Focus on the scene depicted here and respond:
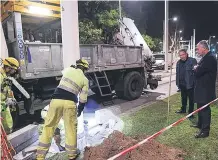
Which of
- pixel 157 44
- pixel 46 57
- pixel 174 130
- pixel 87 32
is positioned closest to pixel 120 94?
pixel 46 57

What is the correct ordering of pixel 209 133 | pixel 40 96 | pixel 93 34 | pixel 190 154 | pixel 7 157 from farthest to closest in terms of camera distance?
pixel 93 34 < pixel 40 96 < pixel 209 133 < pixel 190 154 < pixel 7 157

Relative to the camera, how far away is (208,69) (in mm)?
4238

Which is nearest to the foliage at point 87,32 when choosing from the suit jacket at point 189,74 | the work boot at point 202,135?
the suit jacket at point 189,74

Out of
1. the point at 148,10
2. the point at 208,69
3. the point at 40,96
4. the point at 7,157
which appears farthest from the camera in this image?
the point at 148,10

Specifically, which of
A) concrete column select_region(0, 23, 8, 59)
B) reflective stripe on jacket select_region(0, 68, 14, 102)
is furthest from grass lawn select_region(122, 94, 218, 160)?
concrete column select_region(0, 23, 8, 59)

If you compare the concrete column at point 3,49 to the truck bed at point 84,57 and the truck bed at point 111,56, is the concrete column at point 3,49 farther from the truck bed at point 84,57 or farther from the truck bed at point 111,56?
the truck bed at point 111,56

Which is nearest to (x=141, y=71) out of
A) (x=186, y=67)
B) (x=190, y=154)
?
(x=186, y=67)

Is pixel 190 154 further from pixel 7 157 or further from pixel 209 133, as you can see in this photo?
pixel 7 157

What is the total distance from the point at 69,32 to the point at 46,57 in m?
1.59

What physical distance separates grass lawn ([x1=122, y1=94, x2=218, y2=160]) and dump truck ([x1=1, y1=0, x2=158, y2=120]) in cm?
180

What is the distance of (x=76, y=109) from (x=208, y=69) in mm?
2529

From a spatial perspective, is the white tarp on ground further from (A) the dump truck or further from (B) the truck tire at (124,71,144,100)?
(B) the truck tire at (124,71,144,100)

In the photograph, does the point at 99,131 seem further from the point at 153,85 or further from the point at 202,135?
the point at 153,85

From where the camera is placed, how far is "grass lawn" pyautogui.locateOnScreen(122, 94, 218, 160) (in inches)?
150
